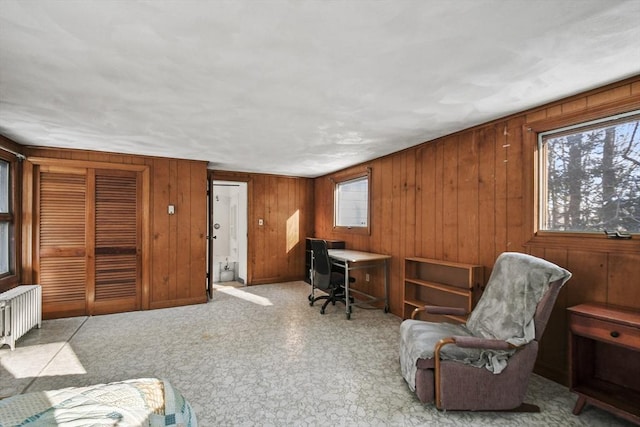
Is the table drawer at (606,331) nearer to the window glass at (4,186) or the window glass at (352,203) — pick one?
the window glass at (352,203)

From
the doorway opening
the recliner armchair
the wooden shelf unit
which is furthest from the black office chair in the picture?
the doorway opening

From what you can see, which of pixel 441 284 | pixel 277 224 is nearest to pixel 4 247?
pixel 277 224

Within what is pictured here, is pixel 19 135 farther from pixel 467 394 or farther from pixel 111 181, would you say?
pixel 467 394

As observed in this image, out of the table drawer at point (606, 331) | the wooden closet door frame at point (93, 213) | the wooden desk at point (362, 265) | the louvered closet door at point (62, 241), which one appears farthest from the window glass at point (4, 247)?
the table drawer at point (606, 331)

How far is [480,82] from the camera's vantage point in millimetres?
2012

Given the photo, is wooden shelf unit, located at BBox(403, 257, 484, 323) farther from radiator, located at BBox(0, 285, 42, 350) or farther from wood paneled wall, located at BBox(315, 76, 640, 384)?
radiator, located at BBox(0, 285, 42, 350)

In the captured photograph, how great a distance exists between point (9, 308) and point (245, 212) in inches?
137

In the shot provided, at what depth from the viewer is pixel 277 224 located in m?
6.07

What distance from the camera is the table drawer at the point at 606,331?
1689mm

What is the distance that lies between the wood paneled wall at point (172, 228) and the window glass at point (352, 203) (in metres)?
2.39

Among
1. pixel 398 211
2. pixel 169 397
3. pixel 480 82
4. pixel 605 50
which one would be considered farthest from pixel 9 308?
pixel 605 50

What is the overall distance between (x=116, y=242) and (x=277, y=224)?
2807 mm

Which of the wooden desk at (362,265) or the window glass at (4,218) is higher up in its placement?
the window glass at (4,218)

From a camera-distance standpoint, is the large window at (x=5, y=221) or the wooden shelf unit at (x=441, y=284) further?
the large window at (x=5, y=221)
